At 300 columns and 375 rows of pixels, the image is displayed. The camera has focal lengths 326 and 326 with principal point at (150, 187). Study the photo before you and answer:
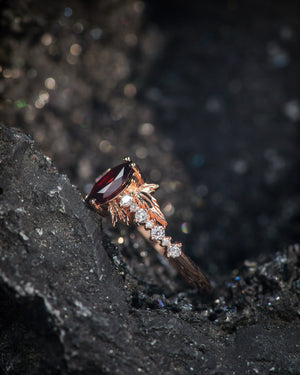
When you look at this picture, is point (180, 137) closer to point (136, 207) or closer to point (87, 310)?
point (136, 207)

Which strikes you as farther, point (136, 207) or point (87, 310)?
point (136, 207)

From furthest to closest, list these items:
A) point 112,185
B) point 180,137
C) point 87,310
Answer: point 180,137, point 112,185, point 87,310

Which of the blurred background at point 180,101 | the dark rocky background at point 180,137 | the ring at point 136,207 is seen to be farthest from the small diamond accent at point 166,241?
the blurred background at point 180,101

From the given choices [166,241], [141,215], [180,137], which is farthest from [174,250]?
[180,137]

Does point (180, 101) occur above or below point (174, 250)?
above

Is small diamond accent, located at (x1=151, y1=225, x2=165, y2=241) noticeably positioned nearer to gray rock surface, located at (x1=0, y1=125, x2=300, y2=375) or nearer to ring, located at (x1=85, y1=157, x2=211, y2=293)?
ring, located at (x1=85, y1=157, x2=211, y2=293)

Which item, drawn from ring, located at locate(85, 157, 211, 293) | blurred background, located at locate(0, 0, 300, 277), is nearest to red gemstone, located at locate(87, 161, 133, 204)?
ring, located at locate(85, 157, 211, 293)
